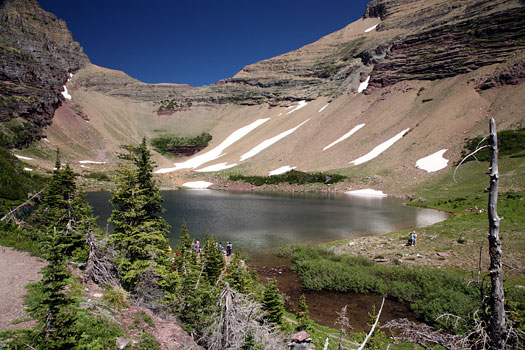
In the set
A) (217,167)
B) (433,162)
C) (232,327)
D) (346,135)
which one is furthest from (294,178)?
(232,327)

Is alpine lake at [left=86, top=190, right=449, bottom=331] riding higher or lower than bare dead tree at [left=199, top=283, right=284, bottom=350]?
lower

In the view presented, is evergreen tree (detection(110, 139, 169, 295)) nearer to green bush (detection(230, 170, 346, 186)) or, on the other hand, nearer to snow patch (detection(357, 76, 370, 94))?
green bush (detection(230, 170, 346, 186))

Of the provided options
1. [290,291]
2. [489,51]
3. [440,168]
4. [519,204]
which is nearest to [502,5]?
[489,51]

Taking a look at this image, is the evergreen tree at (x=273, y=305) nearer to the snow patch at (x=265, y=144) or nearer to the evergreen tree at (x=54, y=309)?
the evergreen tree at (x=54, y=309)

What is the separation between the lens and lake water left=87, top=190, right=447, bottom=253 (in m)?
24.9

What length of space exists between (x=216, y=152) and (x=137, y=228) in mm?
94551

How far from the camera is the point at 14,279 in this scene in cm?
798

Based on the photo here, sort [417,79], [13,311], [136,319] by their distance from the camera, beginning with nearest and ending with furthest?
1. [13,311]
2. [136,319]
3. [417,79]

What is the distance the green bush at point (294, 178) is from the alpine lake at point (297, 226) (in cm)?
1393

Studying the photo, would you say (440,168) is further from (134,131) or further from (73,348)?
(134,131)

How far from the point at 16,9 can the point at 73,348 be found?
596 ft

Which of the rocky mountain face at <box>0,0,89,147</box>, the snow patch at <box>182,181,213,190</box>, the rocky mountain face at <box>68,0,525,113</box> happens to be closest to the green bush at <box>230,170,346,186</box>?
the snow patch at <box>182,181,213,190</box>

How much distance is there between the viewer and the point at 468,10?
82500 millimetres

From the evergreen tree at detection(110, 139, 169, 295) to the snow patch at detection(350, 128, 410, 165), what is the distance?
5797cm
